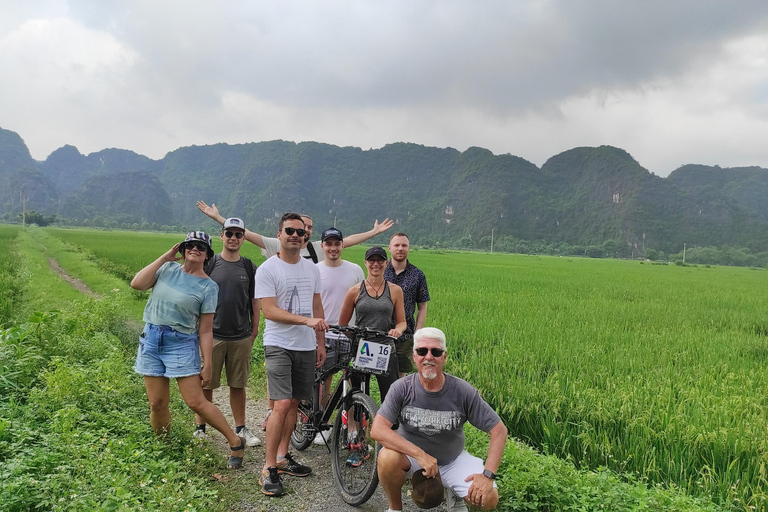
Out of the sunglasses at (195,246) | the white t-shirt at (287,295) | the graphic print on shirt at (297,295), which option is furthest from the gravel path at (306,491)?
the sunglasses at (195,246)

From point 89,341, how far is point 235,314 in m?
3.10

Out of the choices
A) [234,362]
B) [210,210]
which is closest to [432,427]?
[234,362]

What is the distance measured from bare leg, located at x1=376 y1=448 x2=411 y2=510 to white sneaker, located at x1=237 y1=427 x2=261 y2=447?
1.70 metres

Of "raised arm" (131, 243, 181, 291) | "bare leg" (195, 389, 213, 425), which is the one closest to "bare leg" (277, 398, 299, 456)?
"bare leg" (195, 389, 213, 425)

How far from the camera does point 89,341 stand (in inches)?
228

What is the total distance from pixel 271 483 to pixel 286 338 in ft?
3.19

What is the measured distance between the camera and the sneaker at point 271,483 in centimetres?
313

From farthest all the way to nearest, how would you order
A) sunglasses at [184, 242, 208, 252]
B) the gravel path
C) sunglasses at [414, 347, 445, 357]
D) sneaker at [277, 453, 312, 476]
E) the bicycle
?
sneaker at [277, 453, 312, 476] → sunglasses at [184, 242, 208, 252] → the bicycle → the gravel path → sunglasses at [414, 347, 445, 357]

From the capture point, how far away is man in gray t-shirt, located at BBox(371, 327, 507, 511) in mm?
2562

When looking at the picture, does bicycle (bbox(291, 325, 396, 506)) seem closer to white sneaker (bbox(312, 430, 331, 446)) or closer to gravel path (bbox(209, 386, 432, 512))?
gravel path (bbox(209, 386, 432, 512))

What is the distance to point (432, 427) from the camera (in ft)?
8.70

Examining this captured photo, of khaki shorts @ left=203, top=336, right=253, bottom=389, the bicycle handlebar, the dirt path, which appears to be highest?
the bicycle handlebar

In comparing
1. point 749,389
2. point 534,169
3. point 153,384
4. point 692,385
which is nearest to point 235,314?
point 153,384

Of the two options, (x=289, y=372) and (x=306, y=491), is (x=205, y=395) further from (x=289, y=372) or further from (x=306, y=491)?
(x=306, y=491)
